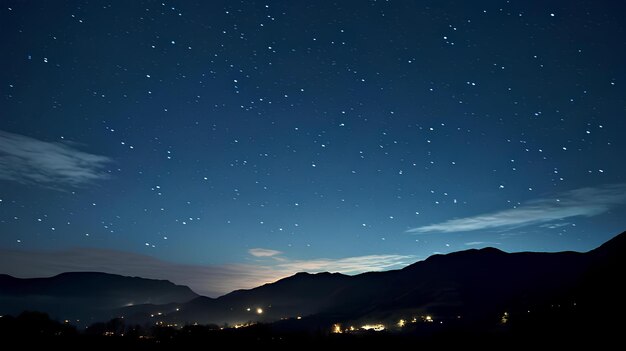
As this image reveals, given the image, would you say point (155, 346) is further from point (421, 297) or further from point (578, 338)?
point (421, 297)

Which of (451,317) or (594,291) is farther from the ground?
(594,291)

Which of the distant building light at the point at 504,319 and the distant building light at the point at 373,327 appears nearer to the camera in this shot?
the distant building light at the point at 504,319

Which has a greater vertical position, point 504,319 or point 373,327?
point 504,319

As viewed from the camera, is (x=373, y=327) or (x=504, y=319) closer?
Answer: (x=504, y=319)

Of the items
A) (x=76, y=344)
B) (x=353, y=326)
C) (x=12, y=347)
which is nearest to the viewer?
(x=12, y=347)

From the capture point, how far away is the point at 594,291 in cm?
7756

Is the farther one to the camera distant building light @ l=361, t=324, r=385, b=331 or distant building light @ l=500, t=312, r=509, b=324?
distant building light @ l=361, t=324, r=385, b=331

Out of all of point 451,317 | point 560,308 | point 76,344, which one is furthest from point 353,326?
point 76,344

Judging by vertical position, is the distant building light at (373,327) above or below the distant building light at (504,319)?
below

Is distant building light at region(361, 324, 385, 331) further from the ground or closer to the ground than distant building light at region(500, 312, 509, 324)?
closer to the ground

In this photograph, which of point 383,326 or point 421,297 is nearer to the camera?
point 383,326

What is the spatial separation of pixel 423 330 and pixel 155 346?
213 ft

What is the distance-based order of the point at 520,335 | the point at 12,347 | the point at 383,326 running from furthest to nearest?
the point at 383,326 < the point at 520,335 < the point at 12,347

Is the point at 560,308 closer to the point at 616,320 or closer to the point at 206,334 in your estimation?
the point at 616,320
